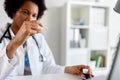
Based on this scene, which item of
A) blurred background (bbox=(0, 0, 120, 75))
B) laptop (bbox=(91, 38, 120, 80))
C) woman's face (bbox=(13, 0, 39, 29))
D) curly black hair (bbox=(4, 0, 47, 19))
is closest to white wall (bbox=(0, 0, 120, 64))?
blurred background (bbox=(0, 0, 120, 75))

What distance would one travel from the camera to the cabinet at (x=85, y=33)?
237 cm

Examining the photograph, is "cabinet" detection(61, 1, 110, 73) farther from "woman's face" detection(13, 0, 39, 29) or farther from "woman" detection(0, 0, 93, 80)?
"woman's face" detection(13, 0, 39, 29)

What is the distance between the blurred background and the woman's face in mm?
1014

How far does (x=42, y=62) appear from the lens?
4.82 feet

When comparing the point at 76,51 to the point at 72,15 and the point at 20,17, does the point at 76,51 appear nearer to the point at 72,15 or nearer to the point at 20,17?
the point at 72,15

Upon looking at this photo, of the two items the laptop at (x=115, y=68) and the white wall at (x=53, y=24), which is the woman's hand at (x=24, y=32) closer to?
the laptop at (x=115, y=68)

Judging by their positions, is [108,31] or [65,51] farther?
[108,31]

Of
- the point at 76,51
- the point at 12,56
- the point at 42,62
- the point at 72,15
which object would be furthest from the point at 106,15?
the point at 12,56

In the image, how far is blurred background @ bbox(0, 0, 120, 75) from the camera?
2.39 metres

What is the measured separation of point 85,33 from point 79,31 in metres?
0.09

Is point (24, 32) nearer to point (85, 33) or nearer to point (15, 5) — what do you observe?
point (15, 5)

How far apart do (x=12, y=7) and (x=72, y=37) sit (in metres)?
1.11

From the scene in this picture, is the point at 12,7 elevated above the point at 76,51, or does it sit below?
above

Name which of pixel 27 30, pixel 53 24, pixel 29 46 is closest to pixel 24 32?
pixel 27 30
